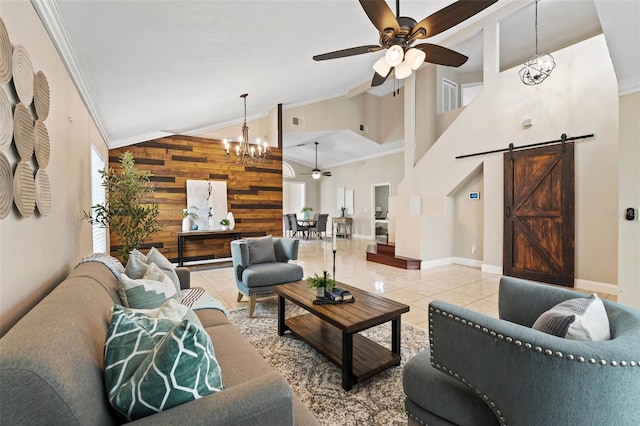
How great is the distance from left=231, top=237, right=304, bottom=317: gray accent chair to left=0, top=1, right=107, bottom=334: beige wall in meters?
1.48

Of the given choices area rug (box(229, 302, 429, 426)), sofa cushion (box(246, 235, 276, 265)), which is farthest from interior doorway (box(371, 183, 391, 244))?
area rug (box(229, 302, 429, 426))

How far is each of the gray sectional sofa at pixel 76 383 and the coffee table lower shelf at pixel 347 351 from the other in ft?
2.44

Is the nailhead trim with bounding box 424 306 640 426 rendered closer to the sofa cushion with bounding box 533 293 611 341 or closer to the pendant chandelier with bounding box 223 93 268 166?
the sofa cushion with bounding box 533 293 611 341

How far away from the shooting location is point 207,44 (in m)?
2.39

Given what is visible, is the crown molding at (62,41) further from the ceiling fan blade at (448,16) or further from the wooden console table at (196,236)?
the wooden console table at (196,236)

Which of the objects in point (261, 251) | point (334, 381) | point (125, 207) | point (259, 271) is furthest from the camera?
point (261, 251)

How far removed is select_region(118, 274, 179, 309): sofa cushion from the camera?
1522 millimetres

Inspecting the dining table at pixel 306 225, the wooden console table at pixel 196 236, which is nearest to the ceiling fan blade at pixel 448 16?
the wooden console table at pixel 196 236

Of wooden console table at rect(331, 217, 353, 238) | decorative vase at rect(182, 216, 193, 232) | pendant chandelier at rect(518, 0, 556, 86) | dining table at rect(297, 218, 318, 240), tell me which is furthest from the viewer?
wooden console table at rect(331, 217, 353, 238)

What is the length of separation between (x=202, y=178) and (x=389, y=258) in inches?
172

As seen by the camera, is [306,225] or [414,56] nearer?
[414,56]

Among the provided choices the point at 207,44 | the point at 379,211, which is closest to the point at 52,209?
the point at 207,44

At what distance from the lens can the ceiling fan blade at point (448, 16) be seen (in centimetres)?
210

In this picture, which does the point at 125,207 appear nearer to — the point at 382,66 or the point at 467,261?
the point at 382,66
